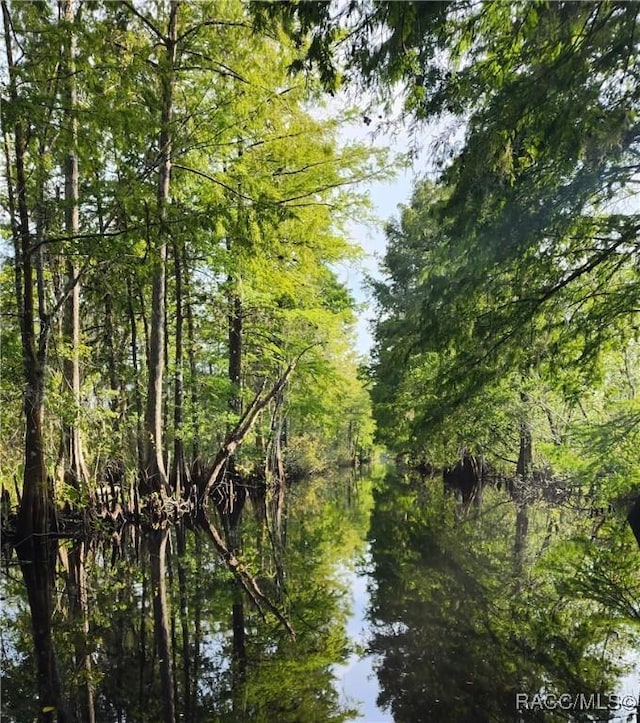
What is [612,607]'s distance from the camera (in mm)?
5227

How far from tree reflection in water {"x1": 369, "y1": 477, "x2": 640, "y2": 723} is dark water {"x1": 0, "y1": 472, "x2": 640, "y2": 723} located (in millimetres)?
18

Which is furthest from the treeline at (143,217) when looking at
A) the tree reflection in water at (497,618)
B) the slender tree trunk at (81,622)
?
the tree reflection in water at (497,618)

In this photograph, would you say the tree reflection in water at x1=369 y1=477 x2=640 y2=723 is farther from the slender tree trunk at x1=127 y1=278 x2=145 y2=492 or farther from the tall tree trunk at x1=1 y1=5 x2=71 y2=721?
the slender tree trunk at x1=127 y1=278 x2=145 y2=492

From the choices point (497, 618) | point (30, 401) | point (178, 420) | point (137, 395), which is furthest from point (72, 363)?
point (497, 618)

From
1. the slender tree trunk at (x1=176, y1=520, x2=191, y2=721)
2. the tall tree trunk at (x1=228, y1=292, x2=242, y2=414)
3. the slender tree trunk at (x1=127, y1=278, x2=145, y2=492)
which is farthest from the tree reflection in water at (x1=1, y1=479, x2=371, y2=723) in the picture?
the tall tree trunk at (x1=228, y1=292, x2=242, y2=414)

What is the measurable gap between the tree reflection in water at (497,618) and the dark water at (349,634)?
18 mm

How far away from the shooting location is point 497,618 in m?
5.04

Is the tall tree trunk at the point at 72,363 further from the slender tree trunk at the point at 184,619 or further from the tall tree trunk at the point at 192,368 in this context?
the tall tree trunk at the point at 192,368

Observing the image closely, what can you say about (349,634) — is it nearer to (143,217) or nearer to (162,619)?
(162,619)

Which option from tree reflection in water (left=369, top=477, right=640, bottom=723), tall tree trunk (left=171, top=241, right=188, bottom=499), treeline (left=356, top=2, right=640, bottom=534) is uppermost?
treeline (left=356, top=2, right=640, bottom=534)

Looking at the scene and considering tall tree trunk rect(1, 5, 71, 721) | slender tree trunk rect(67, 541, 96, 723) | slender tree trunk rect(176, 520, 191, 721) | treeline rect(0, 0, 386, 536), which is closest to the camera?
slender tree trunk rect(67, 541, 96, 723)

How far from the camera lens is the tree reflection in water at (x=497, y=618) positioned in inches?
140

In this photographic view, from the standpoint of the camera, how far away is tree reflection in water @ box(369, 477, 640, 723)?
357cm

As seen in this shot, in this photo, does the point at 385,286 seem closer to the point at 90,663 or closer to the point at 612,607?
the point at 612,607
